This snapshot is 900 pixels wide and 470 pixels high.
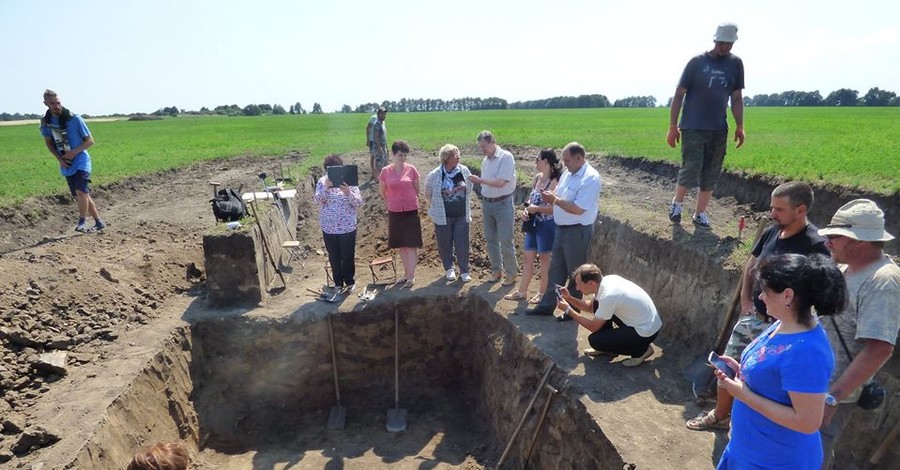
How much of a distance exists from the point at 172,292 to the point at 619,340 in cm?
590

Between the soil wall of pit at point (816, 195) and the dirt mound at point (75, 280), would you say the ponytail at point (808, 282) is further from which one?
the dirt mound at point (75, 280)

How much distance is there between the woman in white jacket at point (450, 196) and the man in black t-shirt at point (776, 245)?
335cm

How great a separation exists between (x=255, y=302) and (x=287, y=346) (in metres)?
0.74

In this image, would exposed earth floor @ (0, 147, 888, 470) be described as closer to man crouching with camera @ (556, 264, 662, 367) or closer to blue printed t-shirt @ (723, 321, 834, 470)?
man crouching with camera @ (556, 264, 662, 367)

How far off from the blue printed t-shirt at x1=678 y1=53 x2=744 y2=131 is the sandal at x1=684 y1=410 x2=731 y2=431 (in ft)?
10.0

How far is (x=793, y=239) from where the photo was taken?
135 inches

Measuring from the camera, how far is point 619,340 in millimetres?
4801

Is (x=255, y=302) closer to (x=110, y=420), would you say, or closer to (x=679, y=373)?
(x=110, y=420)

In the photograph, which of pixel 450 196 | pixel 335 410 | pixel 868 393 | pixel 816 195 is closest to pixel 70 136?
pixel 335 410

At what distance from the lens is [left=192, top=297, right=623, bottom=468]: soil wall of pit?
6004mm

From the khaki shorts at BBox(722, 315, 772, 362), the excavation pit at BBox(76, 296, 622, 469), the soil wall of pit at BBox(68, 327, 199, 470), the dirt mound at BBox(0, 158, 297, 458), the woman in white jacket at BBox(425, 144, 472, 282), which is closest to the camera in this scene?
the khaki shorts at BBox(722, 315, 772, 362)

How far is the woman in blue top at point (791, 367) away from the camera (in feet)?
7.01

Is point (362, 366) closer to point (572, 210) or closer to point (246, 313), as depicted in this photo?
point (246, 313)

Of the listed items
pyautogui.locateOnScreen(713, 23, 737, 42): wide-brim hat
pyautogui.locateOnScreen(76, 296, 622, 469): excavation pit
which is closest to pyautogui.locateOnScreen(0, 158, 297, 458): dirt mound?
pyautogui.locateOnScreen(76, 296, 622, 469): excavation pit
